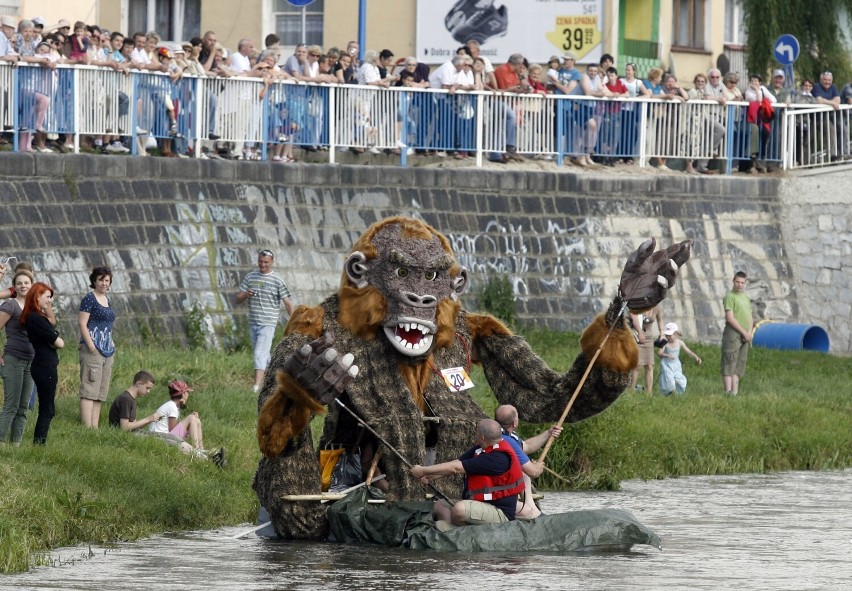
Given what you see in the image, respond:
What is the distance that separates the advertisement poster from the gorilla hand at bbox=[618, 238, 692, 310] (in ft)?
70.4

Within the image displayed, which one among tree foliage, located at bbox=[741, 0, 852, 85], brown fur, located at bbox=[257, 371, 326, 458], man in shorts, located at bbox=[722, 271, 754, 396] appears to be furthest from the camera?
tree foliage, located at bbox=[741, 0, 852, 85]

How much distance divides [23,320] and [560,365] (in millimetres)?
8363

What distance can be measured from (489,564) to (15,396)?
16.3 feet

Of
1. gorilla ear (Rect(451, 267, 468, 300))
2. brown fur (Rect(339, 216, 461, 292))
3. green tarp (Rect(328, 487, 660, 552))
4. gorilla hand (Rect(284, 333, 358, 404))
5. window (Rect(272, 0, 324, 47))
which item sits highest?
window (Rect(272, 0, 324, 47))

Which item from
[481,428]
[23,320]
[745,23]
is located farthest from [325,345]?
[745,23]

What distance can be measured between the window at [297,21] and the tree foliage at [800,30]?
782 centimetres

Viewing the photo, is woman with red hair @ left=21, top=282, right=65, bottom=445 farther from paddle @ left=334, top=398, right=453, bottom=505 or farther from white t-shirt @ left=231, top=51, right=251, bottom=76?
white t-shirt @ left=231, top=51, right=251, bottom=76

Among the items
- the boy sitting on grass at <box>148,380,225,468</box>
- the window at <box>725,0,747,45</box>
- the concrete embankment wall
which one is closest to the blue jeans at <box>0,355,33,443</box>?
the boy sitting on grass at <box>148,380,225,468</box>

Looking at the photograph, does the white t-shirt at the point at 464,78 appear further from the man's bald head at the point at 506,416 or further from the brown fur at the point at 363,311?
the man's bald head at the point at 506,416

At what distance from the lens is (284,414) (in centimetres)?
1239

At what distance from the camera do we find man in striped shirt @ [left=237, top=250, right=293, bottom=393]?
2084 cm

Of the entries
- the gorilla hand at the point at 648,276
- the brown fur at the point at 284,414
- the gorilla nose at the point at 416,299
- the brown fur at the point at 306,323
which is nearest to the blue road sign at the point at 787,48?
the gorilla hand at the point at 648,276

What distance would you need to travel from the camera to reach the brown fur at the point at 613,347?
43.0 feet

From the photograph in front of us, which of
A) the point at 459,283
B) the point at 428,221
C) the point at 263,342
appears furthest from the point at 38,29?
the point at 459,283
